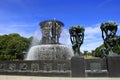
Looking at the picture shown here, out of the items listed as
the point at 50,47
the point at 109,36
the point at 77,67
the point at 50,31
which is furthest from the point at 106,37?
the point at 50,31

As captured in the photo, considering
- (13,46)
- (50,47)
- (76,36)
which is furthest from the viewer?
(13,46)

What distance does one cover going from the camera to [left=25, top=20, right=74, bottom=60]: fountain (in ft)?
61.6

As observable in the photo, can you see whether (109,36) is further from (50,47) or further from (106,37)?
(50,47)

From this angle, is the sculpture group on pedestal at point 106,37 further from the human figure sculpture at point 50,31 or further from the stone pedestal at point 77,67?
the human figure sculpture at point 50,31

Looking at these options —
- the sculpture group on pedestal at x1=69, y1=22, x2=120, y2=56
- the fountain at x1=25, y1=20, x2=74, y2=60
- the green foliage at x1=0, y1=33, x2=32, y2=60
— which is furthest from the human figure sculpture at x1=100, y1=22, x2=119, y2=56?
the green foliage at x1=0, y1=33, x2=32, y2=60

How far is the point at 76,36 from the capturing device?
14227mm

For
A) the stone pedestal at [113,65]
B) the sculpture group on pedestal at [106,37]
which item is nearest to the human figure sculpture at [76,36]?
the sculpture group on pedestal at [106,37]

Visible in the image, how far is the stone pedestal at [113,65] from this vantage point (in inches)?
485

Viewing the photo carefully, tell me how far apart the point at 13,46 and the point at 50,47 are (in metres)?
48.5

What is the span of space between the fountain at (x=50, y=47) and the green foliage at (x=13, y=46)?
40881 millimetres

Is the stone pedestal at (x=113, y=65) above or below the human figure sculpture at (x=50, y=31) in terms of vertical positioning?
below

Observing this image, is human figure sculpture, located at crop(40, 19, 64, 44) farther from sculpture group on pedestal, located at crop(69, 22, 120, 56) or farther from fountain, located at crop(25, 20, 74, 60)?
sculpture group on pedestal, located at crop(69, 22, 120, 56)

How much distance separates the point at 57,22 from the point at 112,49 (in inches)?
372

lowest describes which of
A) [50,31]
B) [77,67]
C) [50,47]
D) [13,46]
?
[77,67]
